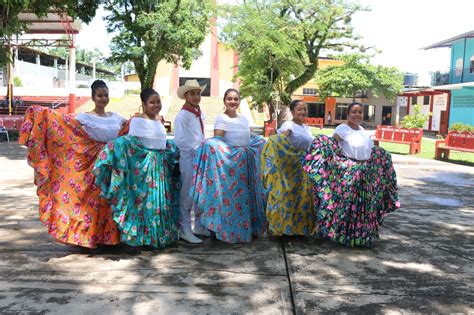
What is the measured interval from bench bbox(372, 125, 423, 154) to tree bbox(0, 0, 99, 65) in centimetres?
1050

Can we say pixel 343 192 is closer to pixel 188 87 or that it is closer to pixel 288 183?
pixel 288 183

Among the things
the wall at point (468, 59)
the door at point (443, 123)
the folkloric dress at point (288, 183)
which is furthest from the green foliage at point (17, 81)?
the folkloric dress at point (288, 183)

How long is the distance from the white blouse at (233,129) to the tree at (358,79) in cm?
3126

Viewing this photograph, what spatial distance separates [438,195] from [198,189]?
5.11 metres

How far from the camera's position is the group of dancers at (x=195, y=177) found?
4.12m

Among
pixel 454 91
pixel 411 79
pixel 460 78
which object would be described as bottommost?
pixel 454 91

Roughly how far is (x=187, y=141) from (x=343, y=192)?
1.61 metres

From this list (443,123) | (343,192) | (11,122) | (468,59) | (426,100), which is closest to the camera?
(343,192)

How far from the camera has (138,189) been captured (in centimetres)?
417

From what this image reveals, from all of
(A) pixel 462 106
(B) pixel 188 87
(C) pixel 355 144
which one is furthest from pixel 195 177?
(A) pixel 462 106

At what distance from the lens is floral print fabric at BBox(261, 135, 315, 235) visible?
15.0ft

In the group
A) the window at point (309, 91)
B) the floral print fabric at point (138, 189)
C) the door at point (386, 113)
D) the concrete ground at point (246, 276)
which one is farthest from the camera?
the window at point (309, 91)

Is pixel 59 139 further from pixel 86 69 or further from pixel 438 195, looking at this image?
pixel 86 69

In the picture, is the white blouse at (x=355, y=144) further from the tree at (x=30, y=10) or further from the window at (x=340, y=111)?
the window at (x=340, y=111)
